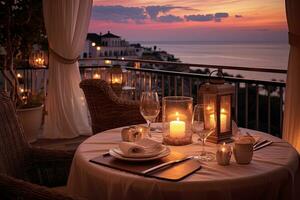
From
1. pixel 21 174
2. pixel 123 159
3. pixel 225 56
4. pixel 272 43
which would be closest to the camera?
pixel 123 159

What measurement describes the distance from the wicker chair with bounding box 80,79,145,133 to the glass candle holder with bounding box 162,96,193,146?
1.39 metres

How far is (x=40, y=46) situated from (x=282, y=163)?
450cm

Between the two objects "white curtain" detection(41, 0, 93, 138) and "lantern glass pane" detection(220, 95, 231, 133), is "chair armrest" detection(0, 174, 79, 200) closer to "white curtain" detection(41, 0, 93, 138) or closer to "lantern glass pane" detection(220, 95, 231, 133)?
"lantern glass pane" detection(220, 95, 231, 133)

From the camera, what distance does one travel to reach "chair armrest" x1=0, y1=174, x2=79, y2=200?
1248 mm

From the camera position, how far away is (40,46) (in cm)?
537

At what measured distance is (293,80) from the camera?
3.23 m

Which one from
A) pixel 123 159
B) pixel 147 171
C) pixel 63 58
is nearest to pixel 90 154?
pixel 123 159

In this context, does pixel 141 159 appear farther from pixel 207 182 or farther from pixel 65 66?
pixel 65 66

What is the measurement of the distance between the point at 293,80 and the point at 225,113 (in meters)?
1.63

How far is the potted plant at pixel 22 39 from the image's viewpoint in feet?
15.4

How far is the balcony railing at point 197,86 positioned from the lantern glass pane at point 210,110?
1512 mm

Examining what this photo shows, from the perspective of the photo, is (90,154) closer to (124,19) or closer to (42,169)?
(42,169)

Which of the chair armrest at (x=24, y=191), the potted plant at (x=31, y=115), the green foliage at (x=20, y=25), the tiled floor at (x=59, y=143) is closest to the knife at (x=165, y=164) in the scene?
the chair armrest at (x=24, y=191)

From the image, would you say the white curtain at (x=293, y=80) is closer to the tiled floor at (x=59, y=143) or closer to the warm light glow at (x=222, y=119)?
the warm light glow at (x=222, y=119)
